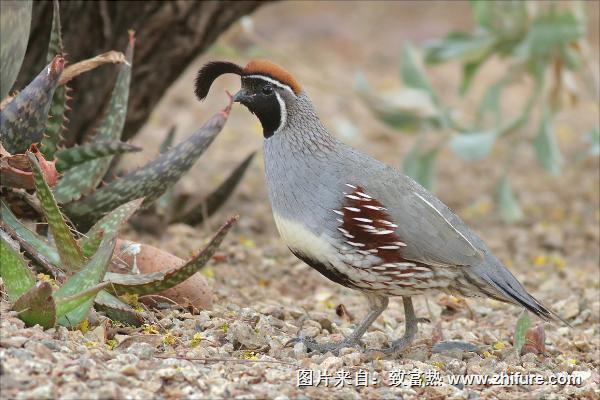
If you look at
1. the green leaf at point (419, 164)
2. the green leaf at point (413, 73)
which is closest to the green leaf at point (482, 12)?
the green leaf at point (413, 73)

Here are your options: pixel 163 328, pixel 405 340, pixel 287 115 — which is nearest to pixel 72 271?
pixel 163 328

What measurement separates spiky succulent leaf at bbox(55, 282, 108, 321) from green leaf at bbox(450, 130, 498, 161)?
145 inches

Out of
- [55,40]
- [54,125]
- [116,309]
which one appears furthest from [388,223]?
[55,40]

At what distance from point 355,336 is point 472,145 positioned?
2.76 m

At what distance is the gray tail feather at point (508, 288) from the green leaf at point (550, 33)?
290 centimetres

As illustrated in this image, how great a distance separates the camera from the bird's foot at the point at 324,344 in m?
4.29

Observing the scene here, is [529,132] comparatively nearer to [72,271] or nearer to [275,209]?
[275,209]

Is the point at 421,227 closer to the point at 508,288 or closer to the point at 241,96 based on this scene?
the point at 508,288

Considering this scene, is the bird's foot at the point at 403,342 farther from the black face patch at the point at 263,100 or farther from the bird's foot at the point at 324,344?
the black face patch at the point at 263,100

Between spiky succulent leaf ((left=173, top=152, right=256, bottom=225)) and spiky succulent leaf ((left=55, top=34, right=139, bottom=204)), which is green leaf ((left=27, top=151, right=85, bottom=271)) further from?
spiky succulent leaf ((left=173, top=152, right=256, bottom=225))

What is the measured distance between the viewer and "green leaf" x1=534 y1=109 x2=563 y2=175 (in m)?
7.26

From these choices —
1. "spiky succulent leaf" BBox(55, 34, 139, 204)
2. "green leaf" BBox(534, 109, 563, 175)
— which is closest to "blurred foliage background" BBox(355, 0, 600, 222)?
"green leaf" BBox(534, 109, 563, 175)

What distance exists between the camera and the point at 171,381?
349 cm

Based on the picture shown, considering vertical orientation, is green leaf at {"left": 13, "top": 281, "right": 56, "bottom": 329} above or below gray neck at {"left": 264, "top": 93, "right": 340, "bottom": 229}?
below
